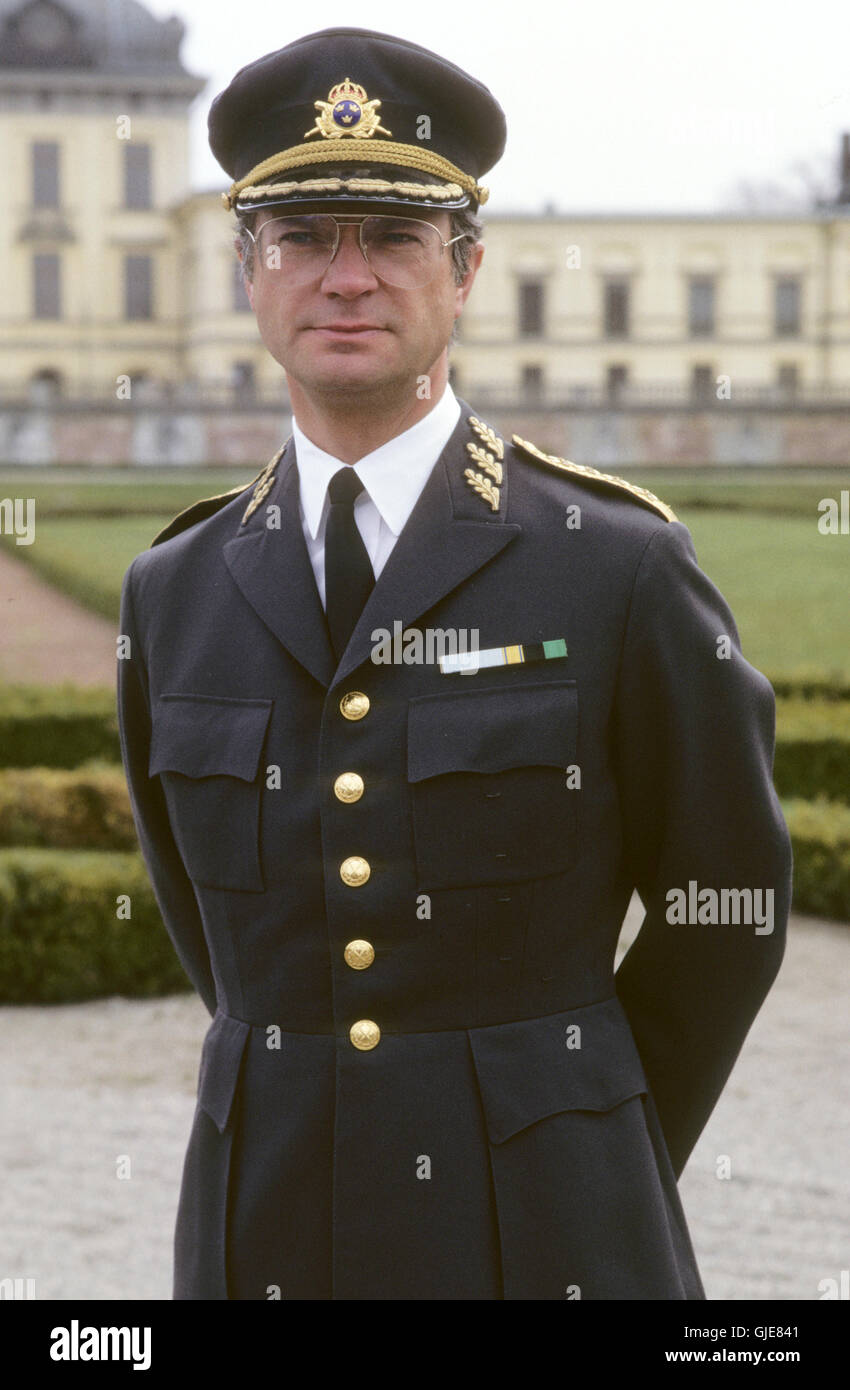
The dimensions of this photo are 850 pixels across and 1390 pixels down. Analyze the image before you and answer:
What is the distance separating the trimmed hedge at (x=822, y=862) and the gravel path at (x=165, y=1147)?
2.14 feet

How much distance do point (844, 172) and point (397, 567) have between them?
2.29 meters

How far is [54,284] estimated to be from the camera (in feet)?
176

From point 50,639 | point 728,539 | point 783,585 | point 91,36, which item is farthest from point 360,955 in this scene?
point 91,36

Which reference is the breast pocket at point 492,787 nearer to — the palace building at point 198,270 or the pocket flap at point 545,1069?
the pocket flap at point 545,1069

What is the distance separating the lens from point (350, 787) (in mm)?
2193

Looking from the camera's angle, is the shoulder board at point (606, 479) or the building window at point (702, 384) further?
the building window at point (702, 384)

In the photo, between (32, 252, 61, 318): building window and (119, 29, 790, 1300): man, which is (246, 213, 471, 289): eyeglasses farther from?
(32, 252, 61, 318): building window

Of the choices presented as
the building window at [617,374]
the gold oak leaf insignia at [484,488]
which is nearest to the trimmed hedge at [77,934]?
the gold oak leaf insignia at [484,488]

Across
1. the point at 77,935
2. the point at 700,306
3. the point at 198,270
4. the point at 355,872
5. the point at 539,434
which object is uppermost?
the point at 700,306

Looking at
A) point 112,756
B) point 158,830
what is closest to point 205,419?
point 112,756

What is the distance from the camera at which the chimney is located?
3.67 metres

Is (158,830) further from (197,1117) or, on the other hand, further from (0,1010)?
(0,1010)

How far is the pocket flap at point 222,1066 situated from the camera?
2.25 m

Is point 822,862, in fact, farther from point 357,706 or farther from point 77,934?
point 357,706
